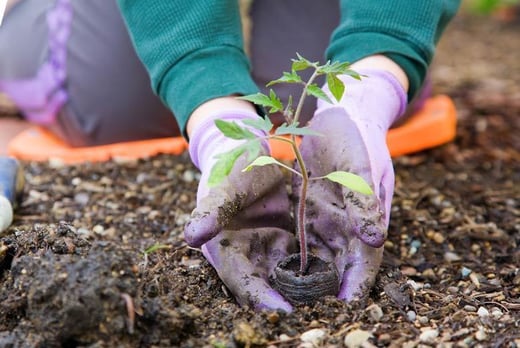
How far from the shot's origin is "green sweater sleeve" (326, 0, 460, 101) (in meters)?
1.45

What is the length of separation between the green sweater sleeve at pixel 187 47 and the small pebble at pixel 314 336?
0.53 meters

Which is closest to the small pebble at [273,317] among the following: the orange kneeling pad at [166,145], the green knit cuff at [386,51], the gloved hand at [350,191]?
the gloved hand at [350,191]

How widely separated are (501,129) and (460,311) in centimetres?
128

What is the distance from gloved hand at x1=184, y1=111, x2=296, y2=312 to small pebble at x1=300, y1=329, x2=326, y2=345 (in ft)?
0.21

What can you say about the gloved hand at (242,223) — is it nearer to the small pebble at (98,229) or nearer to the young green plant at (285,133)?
the young green plant at (285,133)

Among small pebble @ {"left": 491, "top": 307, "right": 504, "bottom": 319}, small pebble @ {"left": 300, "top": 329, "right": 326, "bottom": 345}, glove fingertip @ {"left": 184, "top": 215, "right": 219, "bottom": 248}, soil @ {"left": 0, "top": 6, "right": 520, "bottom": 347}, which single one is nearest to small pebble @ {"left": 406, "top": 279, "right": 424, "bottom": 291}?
soil @ {"left": 0, "top": 6, "right": 520, "bottom": 347}

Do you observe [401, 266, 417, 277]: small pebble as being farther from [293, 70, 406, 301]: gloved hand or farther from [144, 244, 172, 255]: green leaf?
[144, 244, 172, 255]: green leaf

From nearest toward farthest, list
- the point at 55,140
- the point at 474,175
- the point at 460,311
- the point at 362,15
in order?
the point at 460,311, the point at 362,15, the point at 474,175, the point at 55,140

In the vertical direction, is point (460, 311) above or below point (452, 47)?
above

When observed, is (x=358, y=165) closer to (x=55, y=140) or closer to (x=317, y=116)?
(x=317, y=116)

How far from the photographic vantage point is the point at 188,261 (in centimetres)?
130

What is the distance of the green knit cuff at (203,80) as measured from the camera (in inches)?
54.7

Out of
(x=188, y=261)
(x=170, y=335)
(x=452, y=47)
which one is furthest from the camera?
(x=452, y=47)

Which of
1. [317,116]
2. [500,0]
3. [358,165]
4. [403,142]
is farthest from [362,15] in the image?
[500,0]
